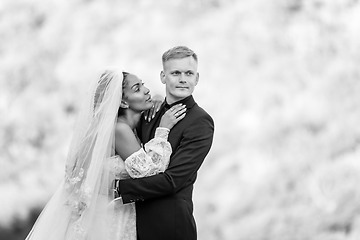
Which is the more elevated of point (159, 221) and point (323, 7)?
point (323, 7)

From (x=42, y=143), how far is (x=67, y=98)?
0.84 meters

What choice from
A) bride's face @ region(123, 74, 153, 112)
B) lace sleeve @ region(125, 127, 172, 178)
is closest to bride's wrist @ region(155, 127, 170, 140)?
lace sleeve @ region(125, 127, 172, 178)

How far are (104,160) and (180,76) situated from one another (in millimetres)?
565

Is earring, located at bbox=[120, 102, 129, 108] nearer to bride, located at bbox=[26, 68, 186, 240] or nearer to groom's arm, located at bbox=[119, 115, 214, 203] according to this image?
bride, located at bbox=[26, 68, 186, 240]

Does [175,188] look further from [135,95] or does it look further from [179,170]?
[135,95]

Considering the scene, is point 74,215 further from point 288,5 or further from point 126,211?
point 288,5

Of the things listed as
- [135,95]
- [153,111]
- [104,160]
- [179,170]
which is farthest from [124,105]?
[179,170]

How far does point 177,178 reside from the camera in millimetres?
2676

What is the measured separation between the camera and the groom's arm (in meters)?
2.64

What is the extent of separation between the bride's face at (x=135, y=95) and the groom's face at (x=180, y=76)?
0.13 metres

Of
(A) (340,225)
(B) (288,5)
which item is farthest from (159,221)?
(B) (288,5)

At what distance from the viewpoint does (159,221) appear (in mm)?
2727

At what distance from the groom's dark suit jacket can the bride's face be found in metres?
0.21

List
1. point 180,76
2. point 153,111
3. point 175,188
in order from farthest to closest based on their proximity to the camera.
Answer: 1. point 153,111
2. point 180,76
3. point 175,188
